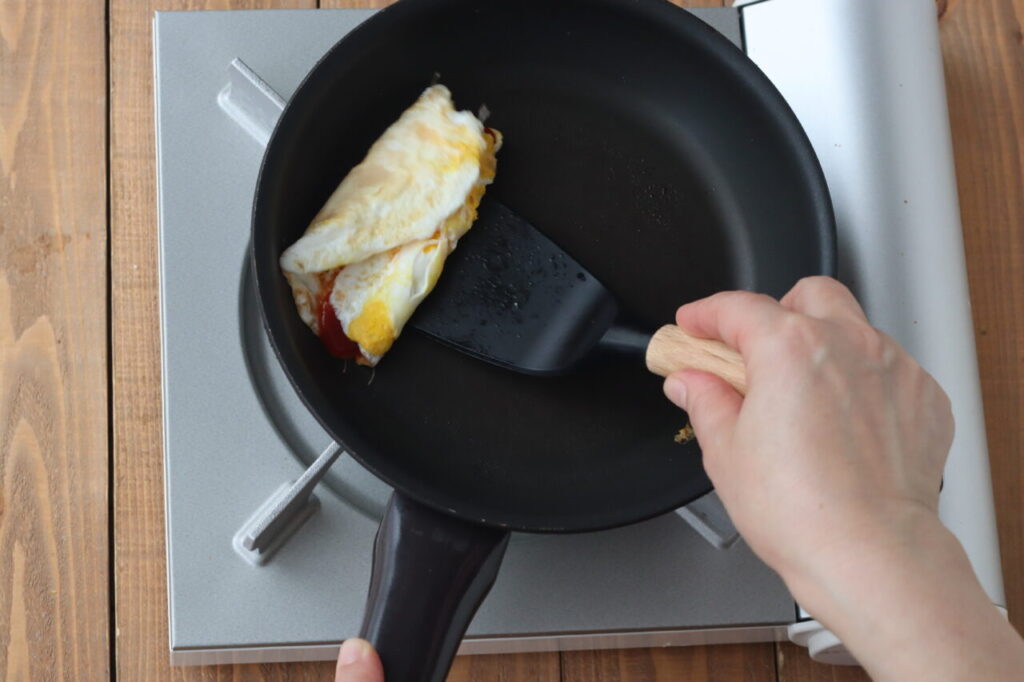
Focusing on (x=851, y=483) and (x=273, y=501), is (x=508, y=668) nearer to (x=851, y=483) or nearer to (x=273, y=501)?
(x=273, y=501)

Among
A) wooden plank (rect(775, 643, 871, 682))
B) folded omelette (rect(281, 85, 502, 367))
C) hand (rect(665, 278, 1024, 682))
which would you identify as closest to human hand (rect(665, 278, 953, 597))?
hand (rect(665, 278, 1024, 682))

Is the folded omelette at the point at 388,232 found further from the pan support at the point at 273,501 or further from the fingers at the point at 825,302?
the fingers at the point at 825,302

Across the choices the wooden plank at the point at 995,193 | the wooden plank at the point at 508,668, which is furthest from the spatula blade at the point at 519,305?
the wooden plank at the point at 995,193

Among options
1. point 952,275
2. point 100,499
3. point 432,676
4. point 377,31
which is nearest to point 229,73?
point 377,31

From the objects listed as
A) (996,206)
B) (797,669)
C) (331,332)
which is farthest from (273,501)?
(996,206)

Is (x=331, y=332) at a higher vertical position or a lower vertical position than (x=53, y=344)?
higher

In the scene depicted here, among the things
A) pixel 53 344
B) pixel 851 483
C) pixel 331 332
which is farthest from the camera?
pixel 53 344

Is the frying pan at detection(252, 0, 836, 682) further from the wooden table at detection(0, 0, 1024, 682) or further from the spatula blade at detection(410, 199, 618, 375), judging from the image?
the wooden table at detection(0, 0, 1024, 682)

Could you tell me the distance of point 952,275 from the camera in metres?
0.68

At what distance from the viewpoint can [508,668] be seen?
0.74 metres

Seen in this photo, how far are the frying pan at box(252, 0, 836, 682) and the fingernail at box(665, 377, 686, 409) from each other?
0.34 feet

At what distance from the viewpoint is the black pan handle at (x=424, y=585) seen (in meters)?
0.54

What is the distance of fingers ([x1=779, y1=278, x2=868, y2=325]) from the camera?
0.48 meters

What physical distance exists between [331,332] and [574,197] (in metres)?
0.22
